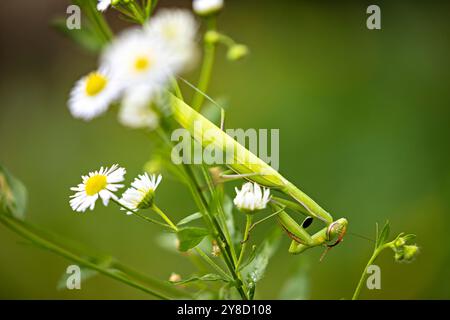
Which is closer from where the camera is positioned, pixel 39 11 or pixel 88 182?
pixel 88 182

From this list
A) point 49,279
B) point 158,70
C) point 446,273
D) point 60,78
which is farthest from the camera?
point 60,78

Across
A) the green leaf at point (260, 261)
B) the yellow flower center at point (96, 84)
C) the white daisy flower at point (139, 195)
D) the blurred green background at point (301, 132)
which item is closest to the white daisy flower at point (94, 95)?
the yellow flower center at point (96, 84)

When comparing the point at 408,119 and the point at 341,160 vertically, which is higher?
the point at 408,119

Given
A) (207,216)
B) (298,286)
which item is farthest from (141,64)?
(298,286)

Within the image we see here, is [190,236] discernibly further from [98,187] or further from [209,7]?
[209,7]

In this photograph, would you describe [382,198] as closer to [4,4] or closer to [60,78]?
[60,78]

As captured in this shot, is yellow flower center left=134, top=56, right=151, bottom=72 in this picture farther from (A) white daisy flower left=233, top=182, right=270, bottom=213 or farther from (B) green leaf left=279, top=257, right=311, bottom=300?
(B) green leaf left=279, top=257, right=311, bottom=300
